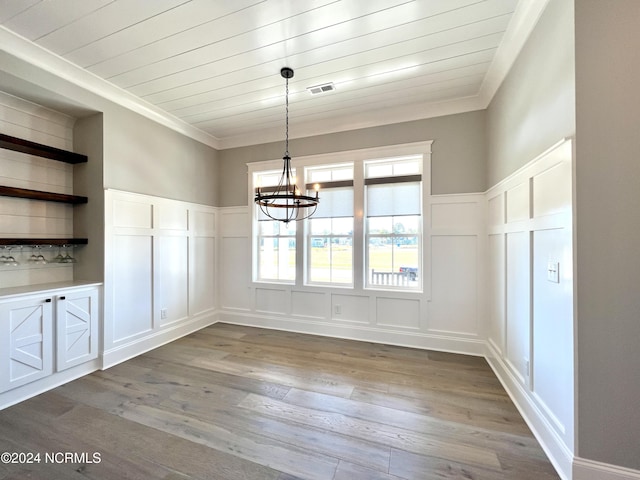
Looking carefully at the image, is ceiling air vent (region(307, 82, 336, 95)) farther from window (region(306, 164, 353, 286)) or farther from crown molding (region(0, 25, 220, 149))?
crown molding (region(0, 25, 220, 149))

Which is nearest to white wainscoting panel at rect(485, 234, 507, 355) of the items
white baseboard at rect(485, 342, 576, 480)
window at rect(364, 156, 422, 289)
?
white baseboard at rect(485, 342, 576, 480)

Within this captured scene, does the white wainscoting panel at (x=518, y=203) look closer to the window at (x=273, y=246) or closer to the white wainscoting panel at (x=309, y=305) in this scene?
the white wainscoting panel at (x=309, y=305)

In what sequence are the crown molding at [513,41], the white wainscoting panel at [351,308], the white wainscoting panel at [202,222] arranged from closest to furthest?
1. the crown molding at [513,41]
2. the white wainscoting panel at [351,308]
3. the white wainscoting panel at [202,222]

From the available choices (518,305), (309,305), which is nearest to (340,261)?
(309,305)

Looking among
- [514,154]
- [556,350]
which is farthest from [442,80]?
[556,350]

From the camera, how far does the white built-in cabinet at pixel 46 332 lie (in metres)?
2.24

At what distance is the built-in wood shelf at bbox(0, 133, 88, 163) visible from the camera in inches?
95.5

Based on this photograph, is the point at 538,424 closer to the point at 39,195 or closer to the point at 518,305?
the point at 518,305

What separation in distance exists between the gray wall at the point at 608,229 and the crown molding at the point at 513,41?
501 mm

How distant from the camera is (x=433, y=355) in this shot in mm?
3221

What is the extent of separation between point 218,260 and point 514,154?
13.9ft

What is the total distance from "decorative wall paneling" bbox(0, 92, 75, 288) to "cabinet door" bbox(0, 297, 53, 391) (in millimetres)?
535

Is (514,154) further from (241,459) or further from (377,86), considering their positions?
(241,459)

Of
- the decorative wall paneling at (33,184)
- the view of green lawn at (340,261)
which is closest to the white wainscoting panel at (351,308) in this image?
the view of green lawn at (340,261)
